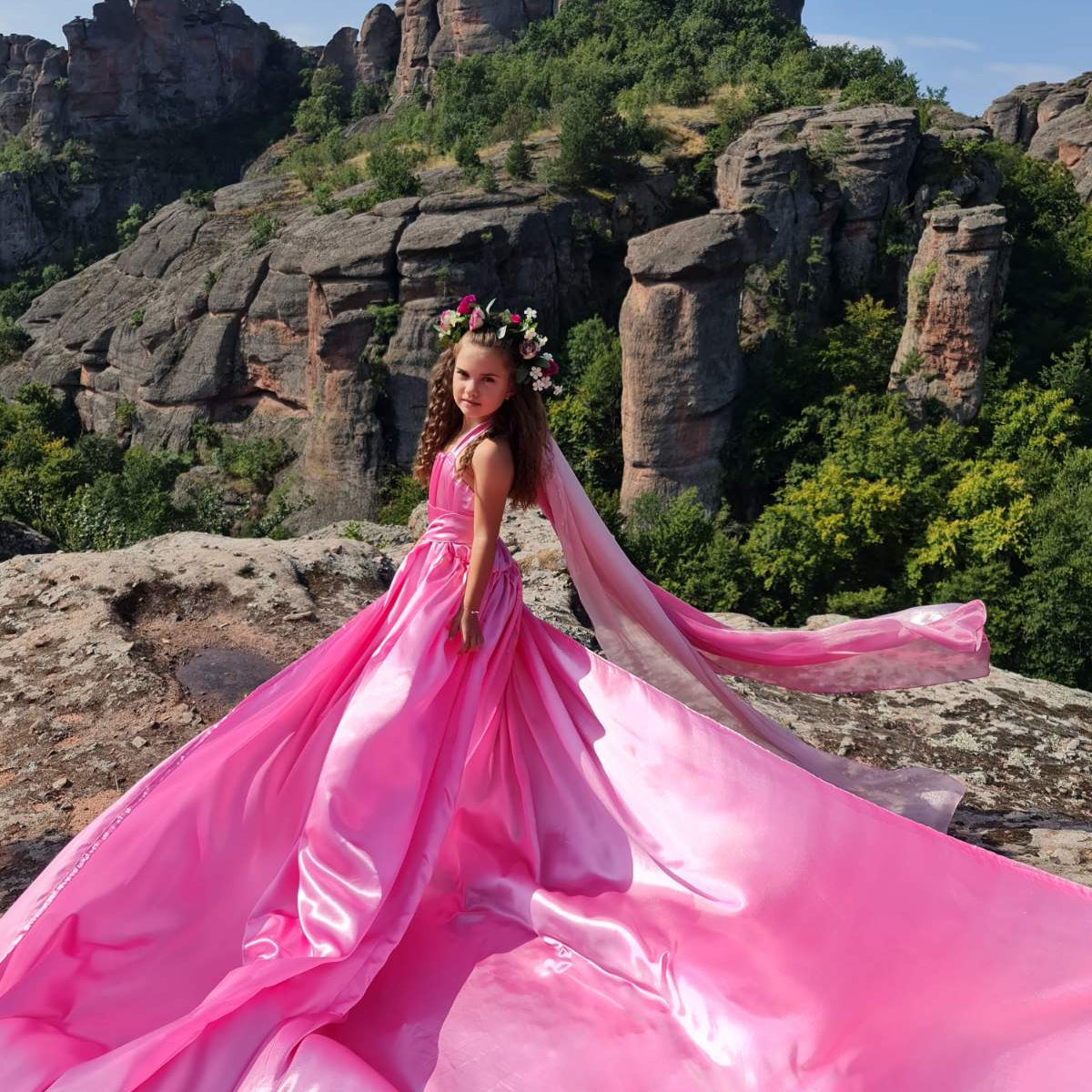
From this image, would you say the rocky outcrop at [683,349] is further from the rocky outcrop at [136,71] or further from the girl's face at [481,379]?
the rocky outcrop at [136,71]

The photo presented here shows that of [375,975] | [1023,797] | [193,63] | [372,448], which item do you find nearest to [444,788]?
[375,975]

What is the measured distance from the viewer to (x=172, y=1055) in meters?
2.01

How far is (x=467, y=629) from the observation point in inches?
114

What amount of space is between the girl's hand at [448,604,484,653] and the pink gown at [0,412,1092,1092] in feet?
0.13

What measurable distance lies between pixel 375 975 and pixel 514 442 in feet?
5.11

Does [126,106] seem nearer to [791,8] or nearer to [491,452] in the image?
[791,8]

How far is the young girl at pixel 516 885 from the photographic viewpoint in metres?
2.14

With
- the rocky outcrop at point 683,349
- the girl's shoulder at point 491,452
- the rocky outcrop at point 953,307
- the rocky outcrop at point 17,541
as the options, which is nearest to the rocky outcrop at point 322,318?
the rocky outcrop at point 683,349

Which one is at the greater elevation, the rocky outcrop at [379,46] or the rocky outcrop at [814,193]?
the rocky outcrop at [379,46]

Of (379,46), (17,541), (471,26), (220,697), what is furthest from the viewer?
(379,46)

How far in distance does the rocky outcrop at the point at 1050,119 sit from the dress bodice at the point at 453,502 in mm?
35517

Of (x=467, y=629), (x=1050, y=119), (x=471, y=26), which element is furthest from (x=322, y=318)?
(x=1050, y=119)

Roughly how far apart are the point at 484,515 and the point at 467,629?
1.16ft

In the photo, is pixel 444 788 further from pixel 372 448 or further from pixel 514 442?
pixel 372 448
